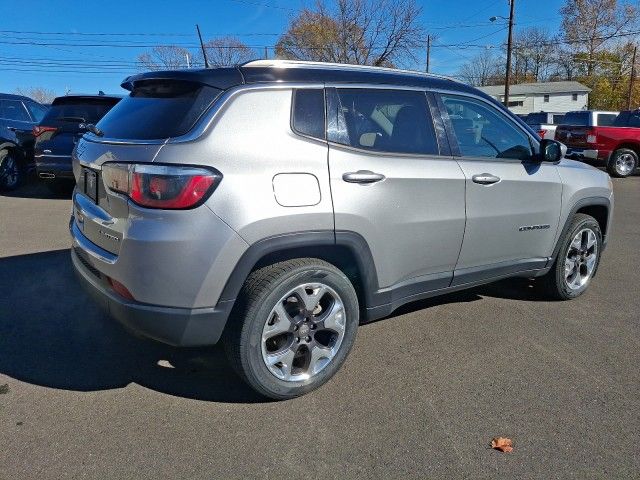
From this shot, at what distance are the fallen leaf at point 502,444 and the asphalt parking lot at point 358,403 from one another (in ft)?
0.11

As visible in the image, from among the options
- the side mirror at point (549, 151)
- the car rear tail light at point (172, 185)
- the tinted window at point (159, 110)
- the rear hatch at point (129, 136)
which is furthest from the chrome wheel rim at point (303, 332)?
the side mirror at point (549, 151)

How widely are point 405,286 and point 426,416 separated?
851 mm

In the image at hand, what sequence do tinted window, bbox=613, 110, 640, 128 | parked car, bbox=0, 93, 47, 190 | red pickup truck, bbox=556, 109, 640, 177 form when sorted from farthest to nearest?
1. tinted window, bbox=613, 110, 640, 128
2. red pickup truck, bbox=556, 109, 640, 177
3. parked car, bbox=0, 93, 47, 190

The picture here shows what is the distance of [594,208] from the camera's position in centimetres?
468

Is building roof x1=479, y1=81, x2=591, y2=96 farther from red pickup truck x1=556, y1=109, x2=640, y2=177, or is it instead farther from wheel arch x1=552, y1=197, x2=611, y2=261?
wheel arch x1=552, y1=197, x2=611, y2=261

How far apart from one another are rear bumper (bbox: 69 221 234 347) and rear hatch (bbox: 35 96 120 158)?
651 cm

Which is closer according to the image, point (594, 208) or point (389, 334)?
point (389, 334)

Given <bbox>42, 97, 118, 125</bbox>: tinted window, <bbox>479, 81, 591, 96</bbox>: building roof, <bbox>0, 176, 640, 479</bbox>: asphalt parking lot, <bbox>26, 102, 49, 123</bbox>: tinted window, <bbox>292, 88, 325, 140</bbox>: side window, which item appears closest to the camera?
<bbox>0, 176, 640, 479</bbox>: asphalt parking lot

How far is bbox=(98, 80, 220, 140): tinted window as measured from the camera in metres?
2.67

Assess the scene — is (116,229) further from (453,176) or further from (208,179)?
(453,176)

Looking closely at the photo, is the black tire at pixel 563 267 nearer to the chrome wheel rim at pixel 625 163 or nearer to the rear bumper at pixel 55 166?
the rear bumper at pixel 55 166

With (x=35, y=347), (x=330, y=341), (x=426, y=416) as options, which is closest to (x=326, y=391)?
(x=330, y=341)

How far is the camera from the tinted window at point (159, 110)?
267cm

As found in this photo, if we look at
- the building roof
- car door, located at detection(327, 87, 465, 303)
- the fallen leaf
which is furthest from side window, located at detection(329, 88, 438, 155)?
the building roof
